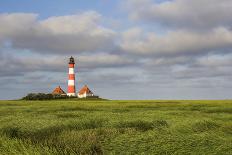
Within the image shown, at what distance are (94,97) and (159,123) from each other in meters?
70.4

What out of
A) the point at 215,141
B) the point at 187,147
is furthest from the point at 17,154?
the point at 215,141

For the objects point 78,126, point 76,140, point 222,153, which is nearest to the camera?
point 222,153

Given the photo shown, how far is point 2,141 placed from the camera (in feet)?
39.3

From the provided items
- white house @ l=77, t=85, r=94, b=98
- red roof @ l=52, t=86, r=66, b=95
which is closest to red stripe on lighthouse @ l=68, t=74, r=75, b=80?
white house @ l=77, t=85, r=94, b=98

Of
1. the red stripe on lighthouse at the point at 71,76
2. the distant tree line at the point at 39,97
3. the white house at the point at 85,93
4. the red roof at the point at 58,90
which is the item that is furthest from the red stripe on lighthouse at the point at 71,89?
the red roof at the point at 58,90

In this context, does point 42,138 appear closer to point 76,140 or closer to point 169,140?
point 76,140

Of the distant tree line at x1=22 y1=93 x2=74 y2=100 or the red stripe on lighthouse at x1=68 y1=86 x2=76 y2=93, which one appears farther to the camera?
the red stripe on lighthouse at x1=68 y1=86 x2=76 y2=93

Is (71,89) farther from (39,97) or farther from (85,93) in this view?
(39,97)

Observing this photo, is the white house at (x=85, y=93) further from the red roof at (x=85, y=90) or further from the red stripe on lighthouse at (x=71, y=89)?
the red stripe on lighthouse at (x=71, y=89)

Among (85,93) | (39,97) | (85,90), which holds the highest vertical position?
(85,90)

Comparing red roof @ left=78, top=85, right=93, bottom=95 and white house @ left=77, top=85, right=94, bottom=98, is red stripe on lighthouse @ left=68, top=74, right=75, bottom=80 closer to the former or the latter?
white house @ left=77, top=85, right=94, bottom=98

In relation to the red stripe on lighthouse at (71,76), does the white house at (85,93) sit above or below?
below

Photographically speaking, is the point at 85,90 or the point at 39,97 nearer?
the point at 39,97

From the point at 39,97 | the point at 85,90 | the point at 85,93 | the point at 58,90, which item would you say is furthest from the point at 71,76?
the point at 58,90
